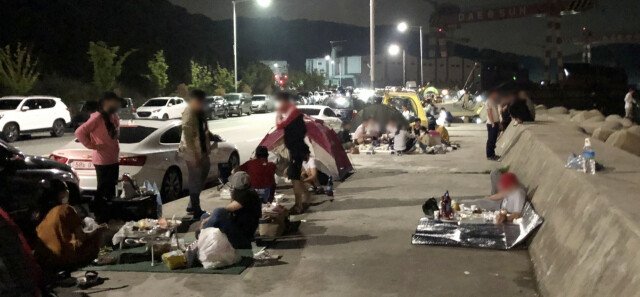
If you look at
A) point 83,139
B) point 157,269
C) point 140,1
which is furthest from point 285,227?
point 140,1

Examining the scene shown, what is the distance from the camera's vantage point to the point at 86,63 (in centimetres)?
5497

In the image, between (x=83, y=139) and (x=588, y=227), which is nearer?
(x=588, y=227)

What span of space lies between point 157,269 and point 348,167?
300 inches

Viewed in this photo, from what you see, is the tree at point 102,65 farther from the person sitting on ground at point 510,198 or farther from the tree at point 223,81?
the person sitting on ground at point 510,198

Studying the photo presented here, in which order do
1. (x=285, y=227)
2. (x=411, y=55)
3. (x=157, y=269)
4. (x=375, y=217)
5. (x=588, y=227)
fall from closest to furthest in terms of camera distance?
(x=588, y=227)
(x=157, y=269)
(x=285, y=227)
(x=375, y=217)
(x=411, y=55)

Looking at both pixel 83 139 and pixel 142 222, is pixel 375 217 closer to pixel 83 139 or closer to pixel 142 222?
pixel 142 222

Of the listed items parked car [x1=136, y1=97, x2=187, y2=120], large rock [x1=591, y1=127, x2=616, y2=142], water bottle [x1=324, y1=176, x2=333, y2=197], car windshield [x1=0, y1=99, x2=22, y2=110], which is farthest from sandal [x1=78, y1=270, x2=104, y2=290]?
parked car [x1=136, y1=97, x2=187, y2=120]

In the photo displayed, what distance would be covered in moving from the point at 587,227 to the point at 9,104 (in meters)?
25.9

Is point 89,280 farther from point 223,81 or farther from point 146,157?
point 223,81

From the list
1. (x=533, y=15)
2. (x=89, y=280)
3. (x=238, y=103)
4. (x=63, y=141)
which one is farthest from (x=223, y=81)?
(x=89, y=280)

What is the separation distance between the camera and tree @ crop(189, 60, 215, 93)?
5662 cm

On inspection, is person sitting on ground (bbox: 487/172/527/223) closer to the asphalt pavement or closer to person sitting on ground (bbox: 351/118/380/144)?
the asphalt pavement

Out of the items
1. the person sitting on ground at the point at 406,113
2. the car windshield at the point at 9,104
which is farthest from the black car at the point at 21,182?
the car windshield at the point at 9,104

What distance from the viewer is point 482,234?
7.92 meters
